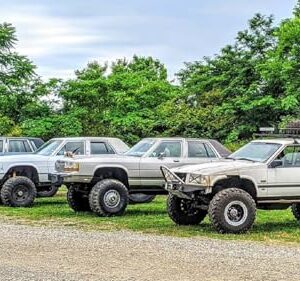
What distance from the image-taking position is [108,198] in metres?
15.8

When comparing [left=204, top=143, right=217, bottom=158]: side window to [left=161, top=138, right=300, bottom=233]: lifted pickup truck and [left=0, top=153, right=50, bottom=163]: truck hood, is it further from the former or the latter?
[left=0, top=153, right=50, bottom=163]: truck hood

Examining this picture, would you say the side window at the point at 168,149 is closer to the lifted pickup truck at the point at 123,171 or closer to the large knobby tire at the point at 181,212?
the lifted pickup truck at the point at 123,171

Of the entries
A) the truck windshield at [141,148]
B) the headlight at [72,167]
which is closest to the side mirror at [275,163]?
the truck windshield at [141,148]

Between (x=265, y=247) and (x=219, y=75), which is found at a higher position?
(x=219, y=75)

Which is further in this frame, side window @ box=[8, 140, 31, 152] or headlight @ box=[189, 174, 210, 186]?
side window @ box=[8, 140, 31, 152]

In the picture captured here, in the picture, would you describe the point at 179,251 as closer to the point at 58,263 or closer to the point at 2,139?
the point at 58,263

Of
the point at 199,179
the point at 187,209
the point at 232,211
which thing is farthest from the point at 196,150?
the point at 232,211

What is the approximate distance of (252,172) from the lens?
43.3ft

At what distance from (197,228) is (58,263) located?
182 inches

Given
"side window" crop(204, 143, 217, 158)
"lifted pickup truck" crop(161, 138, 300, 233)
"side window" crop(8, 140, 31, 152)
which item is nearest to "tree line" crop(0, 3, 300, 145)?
"side window" crop(8, 140, 31, 152)

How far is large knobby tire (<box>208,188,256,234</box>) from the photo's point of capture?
12.7 m

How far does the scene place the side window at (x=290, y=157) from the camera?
44.6 ft

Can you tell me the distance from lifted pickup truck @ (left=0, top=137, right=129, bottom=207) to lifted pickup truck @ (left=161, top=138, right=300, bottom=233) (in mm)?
4840

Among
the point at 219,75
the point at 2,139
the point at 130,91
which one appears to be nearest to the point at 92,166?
the point at 2,139
